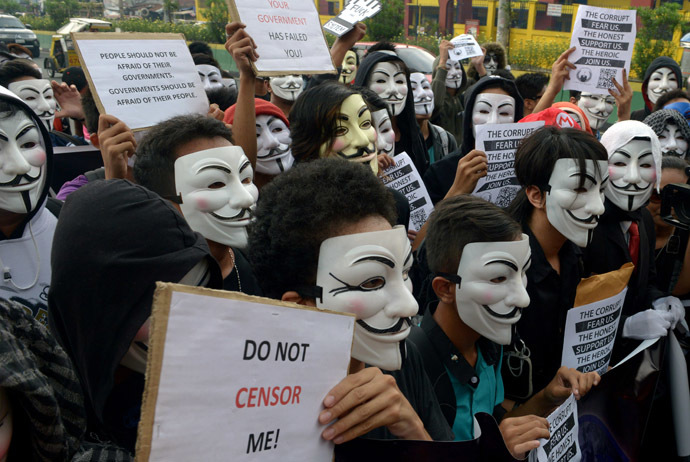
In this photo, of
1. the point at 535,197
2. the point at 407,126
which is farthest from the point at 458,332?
the point at 407,126

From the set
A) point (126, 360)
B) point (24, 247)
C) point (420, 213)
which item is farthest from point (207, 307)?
point (420, 213)

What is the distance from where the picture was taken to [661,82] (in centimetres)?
748

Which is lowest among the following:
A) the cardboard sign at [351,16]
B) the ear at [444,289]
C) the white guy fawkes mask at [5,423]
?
the ear at [444,289]

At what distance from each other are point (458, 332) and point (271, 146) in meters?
1.71

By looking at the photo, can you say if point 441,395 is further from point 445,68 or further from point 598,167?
point 445,68

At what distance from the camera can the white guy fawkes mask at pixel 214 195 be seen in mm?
2494

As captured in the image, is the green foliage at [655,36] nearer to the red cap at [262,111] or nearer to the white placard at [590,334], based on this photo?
the red cap at [262,111]

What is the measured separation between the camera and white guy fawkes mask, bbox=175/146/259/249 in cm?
249

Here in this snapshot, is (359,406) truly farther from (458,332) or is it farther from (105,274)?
(458,332)

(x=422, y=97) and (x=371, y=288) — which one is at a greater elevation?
(x=371, y=288)

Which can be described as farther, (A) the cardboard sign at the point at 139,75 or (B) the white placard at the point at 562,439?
(A) the cardboard sign at the point at 139,75

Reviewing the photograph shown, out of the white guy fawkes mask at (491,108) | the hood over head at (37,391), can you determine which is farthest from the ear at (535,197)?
the hood over head at (37,391)

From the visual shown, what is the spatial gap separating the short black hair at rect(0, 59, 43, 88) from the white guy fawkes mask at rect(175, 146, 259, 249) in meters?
4.05

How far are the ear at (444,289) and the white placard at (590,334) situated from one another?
0.64 meters
